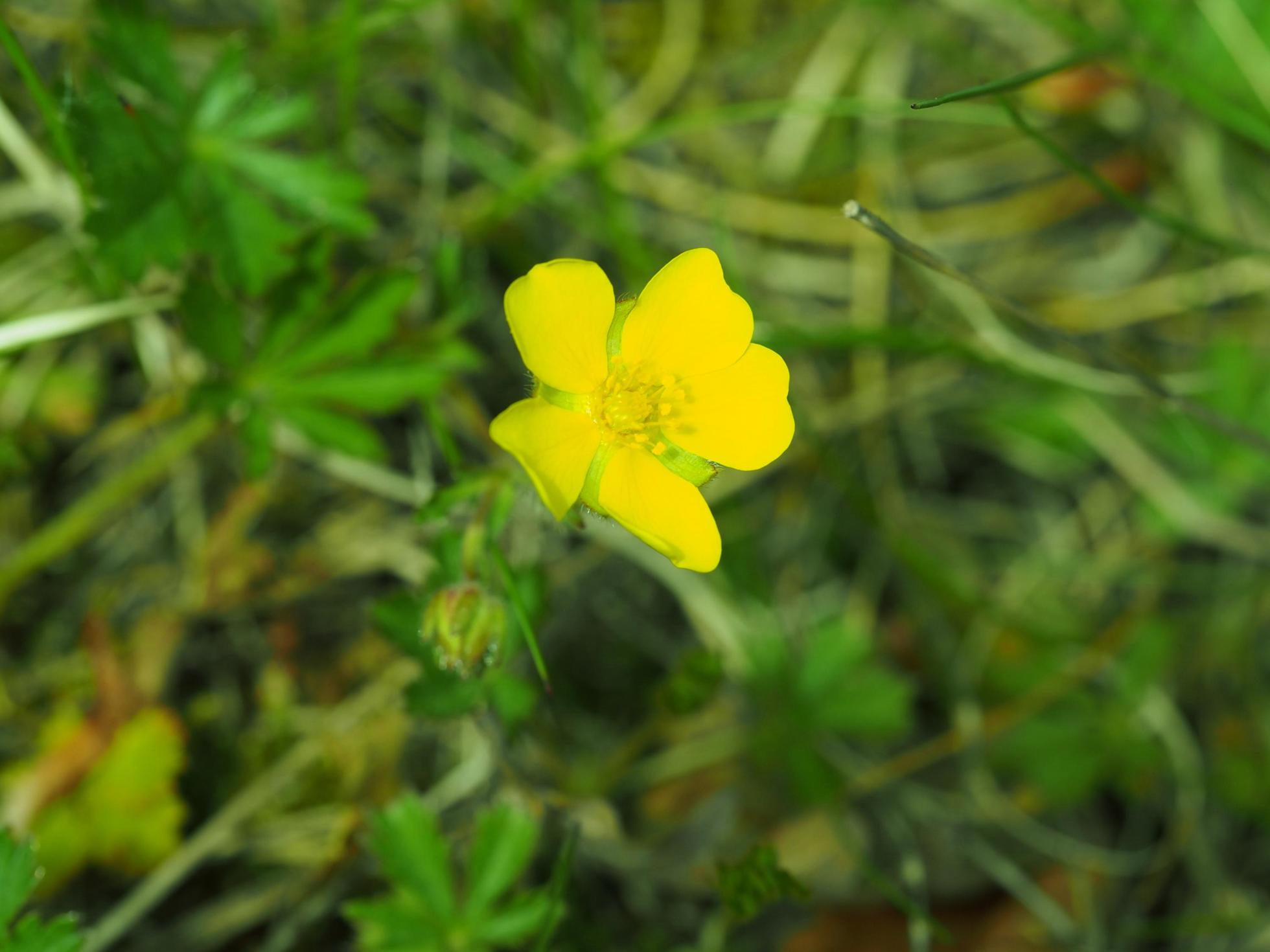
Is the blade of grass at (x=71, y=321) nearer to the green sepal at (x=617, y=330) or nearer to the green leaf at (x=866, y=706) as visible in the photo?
the green sepal at (x=617, y=330)

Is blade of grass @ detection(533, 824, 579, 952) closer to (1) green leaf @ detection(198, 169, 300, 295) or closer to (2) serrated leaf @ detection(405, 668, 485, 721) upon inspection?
(2) serrated leaf @ detection(405, 668, 485, 721)

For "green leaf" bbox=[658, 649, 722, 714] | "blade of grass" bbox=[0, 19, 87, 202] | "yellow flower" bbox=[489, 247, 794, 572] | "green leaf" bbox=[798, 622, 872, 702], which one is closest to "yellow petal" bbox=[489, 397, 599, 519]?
"yellow flower" bbox=[489, 247, 794, 572]

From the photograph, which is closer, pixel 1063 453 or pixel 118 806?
pixel 118 806

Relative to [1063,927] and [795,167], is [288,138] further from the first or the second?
[1063,927]

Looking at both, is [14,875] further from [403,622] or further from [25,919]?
[403,622]

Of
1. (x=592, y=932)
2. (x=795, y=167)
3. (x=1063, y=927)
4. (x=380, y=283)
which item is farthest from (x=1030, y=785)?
(x=380, y=283)

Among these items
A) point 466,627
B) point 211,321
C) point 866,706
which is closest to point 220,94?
point 211,321

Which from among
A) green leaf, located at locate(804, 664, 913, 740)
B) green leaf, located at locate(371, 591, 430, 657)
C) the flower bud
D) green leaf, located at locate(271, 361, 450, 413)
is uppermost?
green leaf, located at locate(271, 361, 450, 413)
